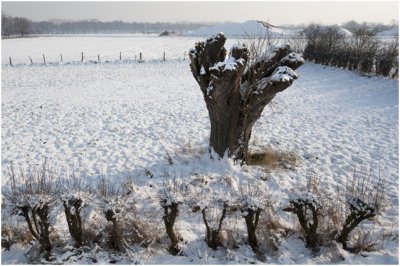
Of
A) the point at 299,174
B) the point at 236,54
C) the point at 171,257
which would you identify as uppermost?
the point at 236,54

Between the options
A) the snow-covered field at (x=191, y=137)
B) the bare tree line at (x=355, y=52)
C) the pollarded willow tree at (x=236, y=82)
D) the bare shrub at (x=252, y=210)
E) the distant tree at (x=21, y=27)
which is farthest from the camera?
the distant tree at (x=21, y=27)

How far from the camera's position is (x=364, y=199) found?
15.1 ft

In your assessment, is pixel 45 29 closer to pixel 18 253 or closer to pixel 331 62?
pixel 331 62

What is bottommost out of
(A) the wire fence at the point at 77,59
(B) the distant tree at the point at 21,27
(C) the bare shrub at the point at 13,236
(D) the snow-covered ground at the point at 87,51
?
(C) the bare shrub at the point at 13,236

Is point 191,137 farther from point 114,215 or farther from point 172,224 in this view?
point 114,215

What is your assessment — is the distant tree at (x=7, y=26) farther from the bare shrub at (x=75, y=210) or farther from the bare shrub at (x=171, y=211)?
the bare shrub at (x=171, y=211)

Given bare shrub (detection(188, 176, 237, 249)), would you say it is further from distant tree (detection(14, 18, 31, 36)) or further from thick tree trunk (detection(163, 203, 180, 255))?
distant tree (detection(14, 18, 31, 36))

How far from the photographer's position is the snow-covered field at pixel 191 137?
552 cm

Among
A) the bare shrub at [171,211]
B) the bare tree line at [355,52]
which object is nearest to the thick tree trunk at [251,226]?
the bare shrub at [171,211]

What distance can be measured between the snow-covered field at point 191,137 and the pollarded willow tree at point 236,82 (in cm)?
96

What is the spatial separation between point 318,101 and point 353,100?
1.73 metres

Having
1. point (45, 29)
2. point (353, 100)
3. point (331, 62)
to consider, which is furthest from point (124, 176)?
point (45, 29)

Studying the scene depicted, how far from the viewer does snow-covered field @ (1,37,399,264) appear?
5.52 m

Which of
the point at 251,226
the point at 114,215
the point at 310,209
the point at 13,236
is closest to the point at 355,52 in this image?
the point at 310,209
